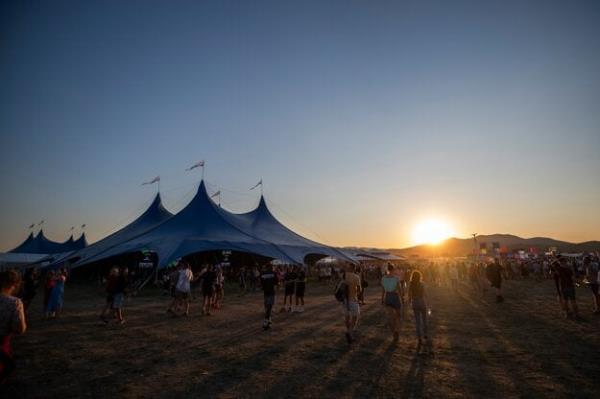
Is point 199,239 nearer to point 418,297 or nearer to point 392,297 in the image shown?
point 392,297

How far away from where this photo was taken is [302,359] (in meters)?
6.07

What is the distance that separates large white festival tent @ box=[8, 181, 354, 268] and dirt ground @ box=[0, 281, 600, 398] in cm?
884

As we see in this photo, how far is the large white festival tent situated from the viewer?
19.0 meters

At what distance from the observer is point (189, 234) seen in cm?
2036

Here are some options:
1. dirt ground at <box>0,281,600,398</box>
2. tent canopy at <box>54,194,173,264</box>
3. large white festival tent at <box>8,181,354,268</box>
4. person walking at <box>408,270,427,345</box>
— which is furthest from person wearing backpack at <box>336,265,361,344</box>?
tent canopy at <box>54,194,173,264</box>

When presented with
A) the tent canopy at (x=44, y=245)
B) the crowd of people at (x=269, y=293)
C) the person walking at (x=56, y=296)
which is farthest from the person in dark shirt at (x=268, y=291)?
the tent canopy at (x=44, y=245)

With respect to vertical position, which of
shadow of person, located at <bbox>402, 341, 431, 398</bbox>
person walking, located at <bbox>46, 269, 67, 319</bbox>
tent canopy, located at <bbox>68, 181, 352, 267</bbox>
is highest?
tent canopy, located at <bbox>68, 181, 352, 267</bbox>

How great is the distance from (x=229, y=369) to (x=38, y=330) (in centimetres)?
635

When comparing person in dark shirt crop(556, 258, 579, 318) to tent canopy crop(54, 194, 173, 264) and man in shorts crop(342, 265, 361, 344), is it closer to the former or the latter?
man in shorts crop(342, 265, 361, 344)

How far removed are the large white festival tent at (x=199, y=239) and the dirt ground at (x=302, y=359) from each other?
8.84 meters

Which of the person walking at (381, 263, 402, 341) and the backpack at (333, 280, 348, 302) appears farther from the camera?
the backpack at (333, 280, 348, 302)

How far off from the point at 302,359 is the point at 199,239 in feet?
47.8

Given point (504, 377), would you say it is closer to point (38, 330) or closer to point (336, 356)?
point (336, 356)

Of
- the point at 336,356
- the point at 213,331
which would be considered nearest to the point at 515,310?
the point at 336,356
